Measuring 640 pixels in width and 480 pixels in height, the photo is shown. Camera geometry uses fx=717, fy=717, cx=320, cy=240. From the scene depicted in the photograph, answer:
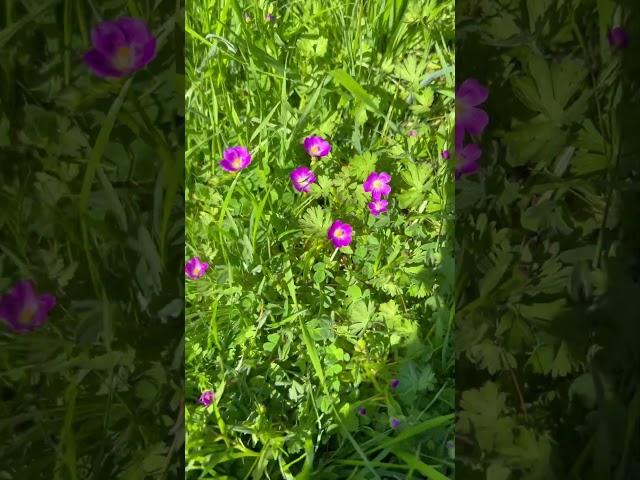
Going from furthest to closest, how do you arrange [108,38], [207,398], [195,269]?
[195,269]
[207,398]
[108,38]

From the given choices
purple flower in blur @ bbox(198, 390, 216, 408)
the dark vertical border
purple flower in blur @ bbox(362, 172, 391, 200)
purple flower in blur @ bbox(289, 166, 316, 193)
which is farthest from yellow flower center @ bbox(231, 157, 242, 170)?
the dark vertical border

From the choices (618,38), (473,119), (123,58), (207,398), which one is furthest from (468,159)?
(207,398)

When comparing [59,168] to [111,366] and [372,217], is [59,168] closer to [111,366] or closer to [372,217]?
[111,366]

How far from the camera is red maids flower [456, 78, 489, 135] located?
531mm

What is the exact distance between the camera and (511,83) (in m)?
0.53

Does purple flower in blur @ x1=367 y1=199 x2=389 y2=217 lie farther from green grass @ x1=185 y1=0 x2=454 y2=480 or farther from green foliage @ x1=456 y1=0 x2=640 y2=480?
green foliage @ x1=456 y1=0 x2=640 y2=480

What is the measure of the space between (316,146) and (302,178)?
0.07m

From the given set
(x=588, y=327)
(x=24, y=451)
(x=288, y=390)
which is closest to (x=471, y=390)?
(x=588, y=327)

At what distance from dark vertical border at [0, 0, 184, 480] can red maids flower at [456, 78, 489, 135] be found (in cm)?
21

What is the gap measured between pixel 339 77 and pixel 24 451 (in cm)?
78

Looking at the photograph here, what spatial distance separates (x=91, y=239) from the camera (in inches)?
20.6

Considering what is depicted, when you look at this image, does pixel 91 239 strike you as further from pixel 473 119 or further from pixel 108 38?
pixel 473 119

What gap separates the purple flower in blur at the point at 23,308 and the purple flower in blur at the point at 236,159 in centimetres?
73

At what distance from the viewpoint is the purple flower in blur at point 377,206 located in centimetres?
131
